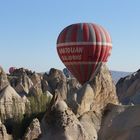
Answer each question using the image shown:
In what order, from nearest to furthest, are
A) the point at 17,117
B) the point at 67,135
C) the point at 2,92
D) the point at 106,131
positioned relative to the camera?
the point at 67,135, the point at 106,131, the point at 17,117, the point at 2,92

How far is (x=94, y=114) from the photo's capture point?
640 cm

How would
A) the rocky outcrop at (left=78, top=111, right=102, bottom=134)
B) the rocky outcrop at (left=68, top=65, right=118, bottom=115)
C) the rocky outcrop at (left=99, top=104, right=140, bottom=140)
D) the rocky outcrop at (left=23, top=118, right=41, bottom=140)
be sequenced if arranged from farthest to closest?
the rocky outcrop at (left=23, top=118, right=41, bottom=140) → the rocky outcrop at (left=68, top=65, right=118, bottom=115) → the rocky outcrop at (left=78, top=111, right=102, bottom=134) → the rocky outcrop at (left=99, top=104, right=140, bottom=140)

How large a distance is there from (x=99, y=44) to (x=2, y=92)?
472 inches

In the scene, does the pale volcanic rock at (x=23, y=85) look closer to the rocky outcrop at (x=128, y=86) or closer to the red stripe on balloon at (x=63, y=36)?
the rocky outcrop at (x=128, y=86)

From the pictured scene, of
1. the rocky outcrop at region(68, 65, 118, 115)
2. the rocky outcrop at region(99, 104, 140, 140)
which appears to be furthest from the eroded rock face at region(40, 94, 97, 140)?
the rocky outcrop at region(68, 65, 118, 115)

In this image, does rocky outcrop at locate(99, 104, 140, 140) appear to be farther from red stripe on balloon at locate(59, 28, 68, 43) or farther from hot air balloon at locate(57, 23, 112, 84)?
red stripe on balloon at locate(59, 28, 68, 43)

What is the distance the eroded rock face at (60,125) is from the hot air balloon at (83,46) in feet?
59.1

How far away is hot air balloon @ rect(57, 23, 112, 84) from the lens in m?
22.9

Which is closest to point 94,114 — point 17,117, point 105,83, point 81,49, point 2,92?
point 105,83

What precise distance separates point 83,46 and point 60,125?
19199 millimetres

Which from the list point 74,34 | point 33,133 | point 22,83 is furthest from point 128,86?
Result: point 33,133

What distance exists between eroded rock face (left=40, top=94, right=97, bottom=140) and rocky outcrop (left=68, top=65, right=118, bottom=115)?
2.31 meters

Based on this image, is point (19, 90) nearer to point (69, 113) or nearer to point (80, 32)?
point (80, 32)

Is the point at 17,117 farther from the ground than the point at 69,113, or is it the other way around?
the point at 69,113
